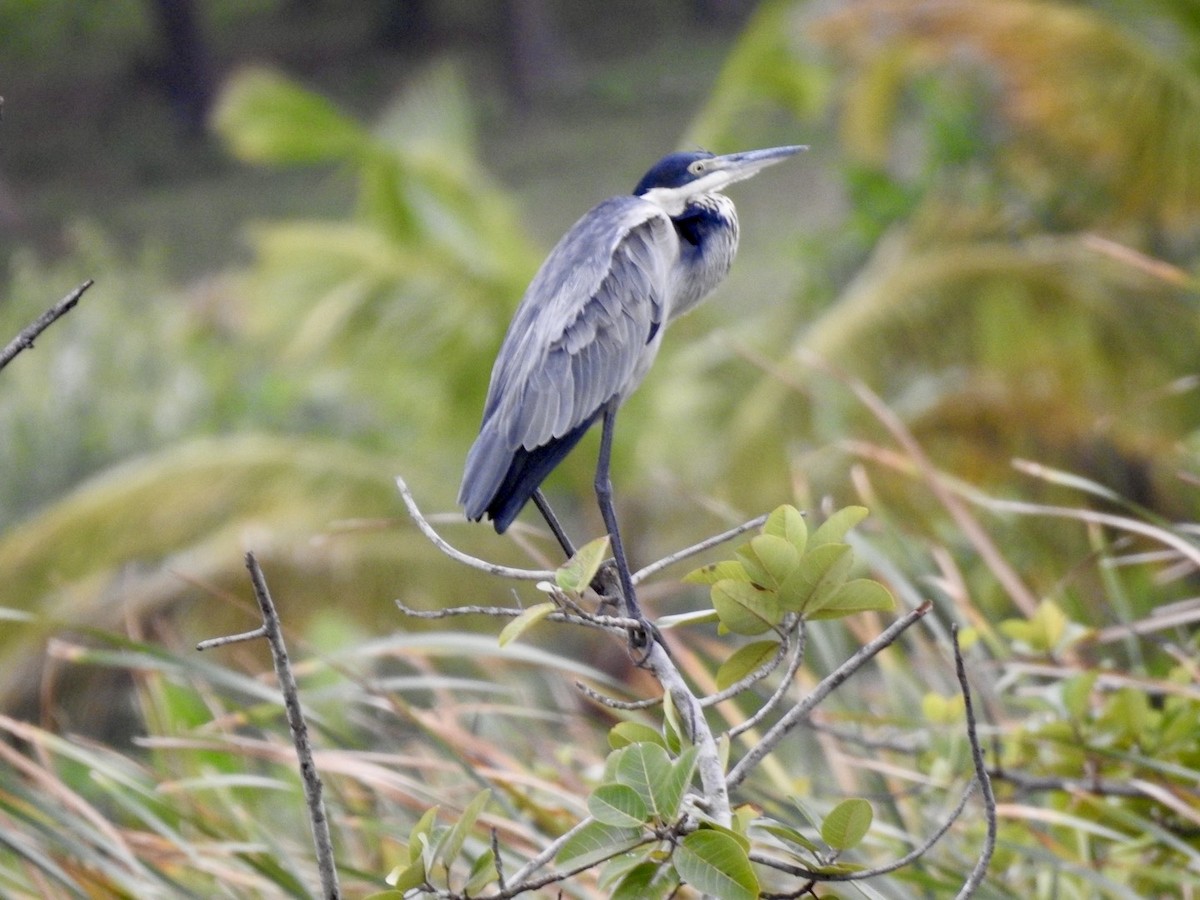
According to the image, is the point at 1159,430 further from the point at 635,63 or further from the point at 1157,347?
the point at 635,63

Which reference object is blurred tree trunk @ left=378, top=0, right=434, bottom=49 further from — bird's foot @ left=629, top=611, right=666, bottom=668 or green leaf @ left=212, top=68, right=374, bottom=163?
bird's foot @ left=629, top=611, right=666, bottom=668

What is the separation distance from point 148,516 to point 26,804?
264 centimetres

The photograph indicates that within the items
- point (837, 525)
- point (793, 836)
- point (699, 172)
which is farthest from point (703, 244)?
point (793, 836)

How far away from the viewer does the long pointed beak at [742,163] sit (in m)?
1.11

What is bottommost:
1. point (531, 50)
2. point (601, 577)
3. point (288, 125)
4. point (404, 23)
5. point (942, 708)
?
point (942, 708)

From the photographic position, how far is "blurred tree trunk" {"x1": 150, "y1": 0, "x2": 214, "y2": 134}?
7.15 meters

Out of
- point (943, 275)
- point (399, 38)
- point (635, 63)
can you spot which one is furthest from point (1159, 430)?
point (399, 38)

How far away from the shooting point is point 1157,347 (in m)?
3.80

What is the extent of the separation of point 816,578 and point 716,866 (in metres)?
0.18

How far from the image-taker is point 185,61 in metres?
7.27

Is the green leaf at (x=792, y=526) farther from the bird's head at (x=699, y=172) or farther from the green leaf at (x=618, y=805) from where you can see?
the bird's head at (x=699, y=172)

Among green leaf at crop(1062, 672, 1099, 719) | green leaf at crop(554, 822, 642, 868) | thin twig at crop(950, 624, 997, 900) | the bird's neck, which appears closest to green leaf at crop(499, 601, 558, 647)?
green leaf at crop(554, 822, 642, 868)

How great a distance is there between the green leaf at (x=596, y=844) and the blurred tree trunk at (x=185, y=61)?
7279mm

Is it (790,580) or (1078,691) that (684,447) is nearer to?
(1078,691)
